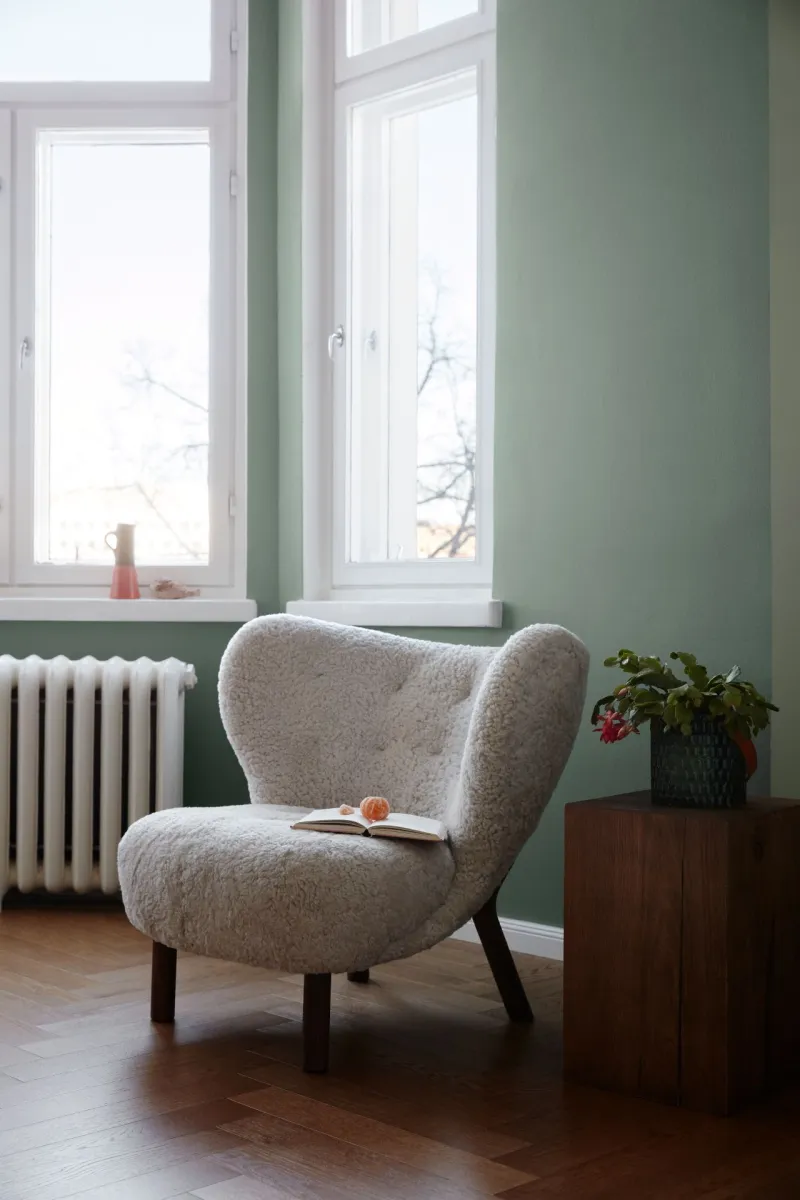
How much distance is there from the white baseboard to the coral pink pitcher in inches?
52.5

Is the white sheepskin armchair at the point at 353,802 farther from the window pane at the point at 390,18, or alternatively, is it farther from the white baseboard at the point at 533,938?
the window pane at the point at 390,18

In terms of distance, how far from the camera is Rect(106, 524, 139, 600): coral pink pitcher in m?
3.53

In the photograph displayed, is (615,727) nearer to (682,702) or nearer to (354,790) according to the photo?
(682,702)

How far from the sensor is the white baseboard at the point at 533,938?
9.50ft

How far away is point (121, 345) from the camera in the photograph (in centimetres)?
371

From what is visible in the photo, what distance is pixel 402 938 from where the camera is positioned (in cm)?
219

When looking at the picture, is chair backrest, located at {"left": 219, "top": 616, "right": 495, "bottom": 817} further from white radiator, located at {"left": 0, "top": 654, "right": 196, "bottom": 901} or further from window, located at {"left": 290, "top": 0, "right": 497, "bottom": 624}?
white radiator, located at {"left": 0, "top": 654, "right": 196, "bottom": 901}

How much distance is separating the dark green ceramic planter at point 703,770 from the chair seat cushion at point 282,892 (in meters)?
0.44

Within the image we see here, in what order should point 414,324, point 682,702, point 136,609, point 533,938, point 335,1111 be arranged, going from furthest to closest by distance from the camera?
1. point 136,609
2. point 414,324
3. point 533,938
4. point 682,702
5. point 335,1111

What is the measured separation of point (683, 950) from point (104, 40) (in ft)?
9.96

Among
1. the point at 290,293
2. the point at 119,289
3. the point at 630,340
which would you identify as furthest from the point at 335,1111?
the point at 119,289

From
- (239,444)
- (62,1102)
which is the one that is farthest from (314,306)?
(62,1102)

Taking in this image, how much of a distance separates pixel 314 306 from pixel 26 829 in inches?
62.2

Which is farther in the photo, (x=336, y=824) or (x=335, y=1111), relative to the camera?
(x=336, y=824)
